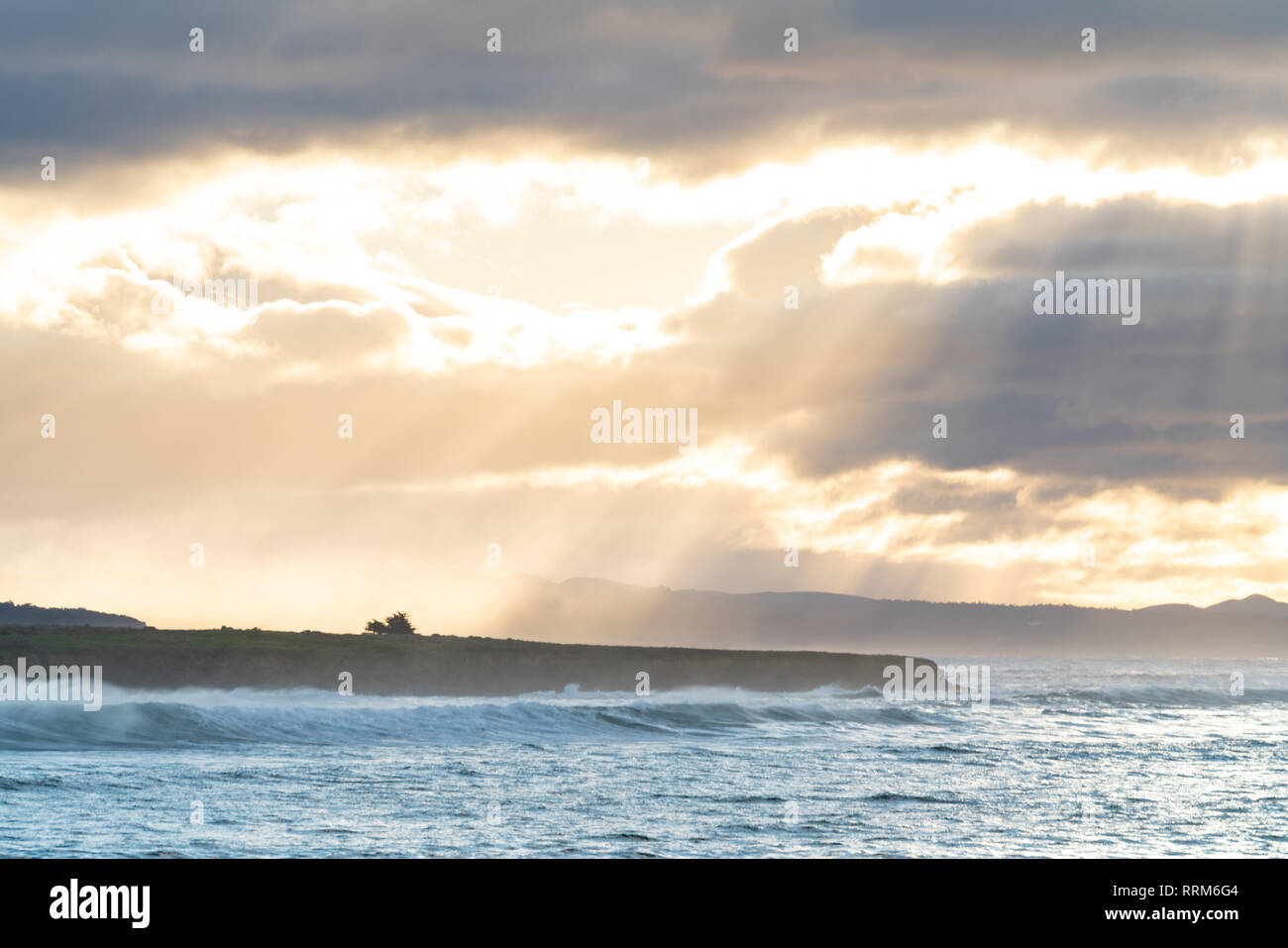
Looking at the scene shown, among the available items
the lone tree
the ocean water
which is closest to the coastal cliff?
the lone tree

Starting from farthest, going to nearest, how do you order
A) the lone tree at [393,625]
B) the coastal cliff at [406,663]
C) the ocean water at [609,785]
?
1. the lone tree at [393,625]
2. the coastal cliff at [406,663]
3. the ocean water at [609,785]

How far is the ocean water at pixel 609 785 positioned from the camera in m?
19.8

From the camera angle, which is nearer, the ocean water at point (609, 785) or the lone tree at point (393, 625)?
the ocean water at point (609, 785)

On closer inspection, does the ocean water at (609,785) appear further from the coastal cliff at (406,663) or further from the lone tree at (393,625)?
the lone tree at (393,625)

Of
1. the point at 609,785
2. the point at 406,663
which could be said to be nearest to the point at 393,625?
the point at 406,663

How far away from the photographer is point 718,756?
3591 cm

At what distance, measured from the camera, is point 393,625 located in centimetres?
9962

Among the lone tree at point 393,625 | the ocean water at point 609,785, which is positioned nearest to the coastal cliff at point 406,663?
the lone tree at point 393,625

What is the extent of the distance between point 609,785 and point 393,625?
7441 cm

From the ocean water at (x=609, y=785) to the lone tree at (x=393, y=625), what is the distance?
46801mm

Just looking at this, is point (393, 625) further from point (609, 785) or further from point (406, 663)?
point (609, 785)

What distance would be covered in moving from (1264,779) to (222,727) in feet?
105
